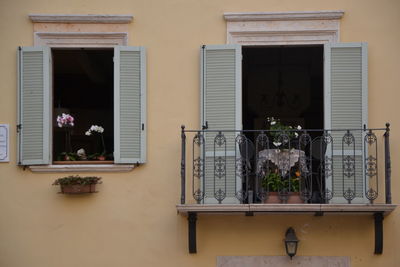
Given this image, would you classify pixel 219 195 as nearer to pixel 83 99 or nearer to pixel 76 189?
pixel 76 189

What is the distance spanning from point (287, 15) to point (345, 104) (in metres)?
1.34

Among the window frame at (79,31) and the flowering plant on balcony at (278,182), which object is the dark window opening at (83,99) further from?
the flowering plant on balcony at (278,182)

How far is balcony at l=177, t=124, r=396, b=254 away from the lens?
344 inches

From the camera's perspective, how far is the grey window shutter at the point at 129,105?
913 centimetres

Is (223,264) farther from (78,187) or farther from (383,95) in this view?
(383,95)

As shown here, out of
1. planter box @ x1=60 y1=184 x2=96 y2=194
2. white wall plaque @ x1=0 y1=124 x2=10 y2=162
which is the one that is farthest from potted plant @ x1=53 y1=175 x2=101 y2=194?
white wall plaque @ x1=0 y1=124 x2=10 y2=162

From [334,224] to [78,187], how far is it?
10.5ft

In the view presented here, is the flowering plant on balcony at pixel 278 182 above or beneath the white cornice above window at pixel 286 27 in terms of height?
beneath

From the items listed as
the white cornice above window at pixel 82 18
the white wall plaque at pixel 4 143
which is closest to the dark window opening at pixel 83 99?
the white cornice above window at pixel 82 18

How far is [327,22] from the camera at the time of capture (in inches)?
362

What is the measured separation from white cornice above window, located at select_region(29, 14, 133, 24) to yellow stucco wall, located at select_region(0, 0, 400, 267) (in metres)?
0.14

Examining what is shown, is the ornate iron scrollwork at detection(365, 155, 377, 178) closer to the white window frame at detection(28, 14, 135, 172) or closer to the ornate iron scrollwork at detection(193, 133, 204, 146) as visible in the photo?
the ornate iron scrollwork at detection(193, 133, 204, 146)

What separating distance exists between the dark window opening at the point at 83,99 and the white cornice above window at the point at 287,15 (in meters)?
1.97

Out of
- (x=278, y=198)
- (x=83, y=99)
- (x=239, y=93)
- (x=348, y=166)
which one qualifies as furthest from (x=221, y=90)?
(x=83, y=99)
